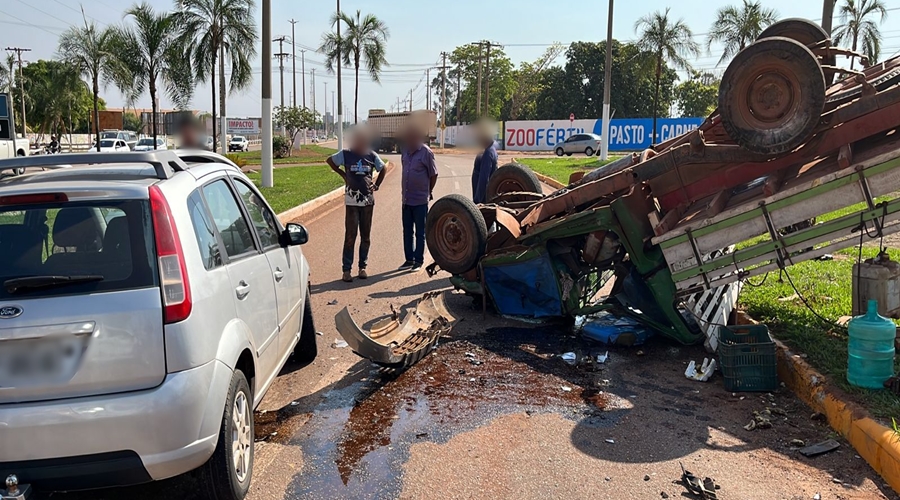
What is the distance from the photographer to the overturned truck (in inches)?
201

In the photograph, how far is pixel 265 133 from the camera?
2070 centimetres

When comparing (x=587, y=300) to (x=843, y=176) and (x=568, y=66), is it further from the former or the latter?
(x=568, y=66)

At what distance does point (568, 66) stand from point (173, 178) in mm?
66352

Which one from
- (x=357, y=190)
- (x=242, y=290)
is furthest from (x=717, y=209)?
(x=357, y=190)

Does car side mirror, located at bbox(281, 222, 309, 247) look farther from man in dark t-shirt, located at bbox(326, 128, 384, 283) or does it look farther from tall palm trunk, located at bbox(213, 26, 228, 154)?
tall palm trunk, located at bbox(213, 26, 228, 154)

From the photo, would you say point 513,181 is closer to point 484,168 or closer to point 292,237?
point 484,168

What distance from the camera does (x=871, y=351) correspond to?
15.4ft

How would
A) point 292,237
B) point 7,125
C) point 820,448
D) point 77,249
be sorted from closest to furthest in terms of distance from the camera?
point 77,249 → point 820,448 → point 292,237 → point 7,125

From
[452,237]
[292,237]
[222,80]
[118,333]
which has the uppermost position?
[222,80]

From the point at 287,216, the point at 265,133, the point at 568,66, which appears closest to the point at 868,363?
the point at 287,216

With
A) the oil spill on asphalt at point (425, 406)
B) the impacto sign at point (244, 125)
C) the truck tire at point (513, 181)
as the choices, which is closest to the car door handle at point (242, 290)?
the oil spill on asphalt at point (425, 406)

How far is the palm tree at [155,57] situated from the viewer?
2928cm

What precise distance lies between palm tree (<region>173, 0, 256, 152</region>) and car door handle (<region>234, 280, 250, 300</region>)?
1065 inches

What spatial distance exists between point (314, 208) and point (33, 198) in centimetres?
1370
